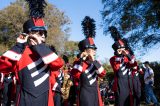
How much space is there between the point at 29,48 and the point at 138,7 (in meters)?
21.4

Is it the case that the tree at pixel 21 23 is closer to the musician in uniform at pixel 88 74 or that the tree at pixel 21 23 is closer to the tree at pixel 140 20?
the tree at pixel 140 20

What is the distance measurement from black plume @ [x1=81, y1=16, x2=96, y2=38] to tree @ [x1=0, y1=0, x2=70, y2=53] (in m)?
36.3

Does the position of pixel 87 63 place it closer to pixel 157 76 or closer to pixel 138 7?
pixel 157 76

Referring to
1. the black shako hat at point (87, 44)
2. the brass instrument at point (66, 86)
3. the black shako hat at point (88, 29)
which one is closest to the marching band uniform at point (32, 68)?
the black shako hat at point (87, 44)

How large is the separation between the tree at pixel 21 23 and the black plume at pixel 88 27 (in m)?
36.3

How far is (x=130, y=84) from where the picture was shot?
9648mm

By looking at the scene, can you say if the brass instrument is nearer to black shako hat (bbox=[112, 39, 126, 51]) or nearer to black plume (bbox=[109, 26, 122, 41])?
black plume (bbox=[109, 26, 122, 41])

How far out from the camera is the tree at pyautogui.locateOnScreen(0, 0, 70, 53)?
45.5 meters

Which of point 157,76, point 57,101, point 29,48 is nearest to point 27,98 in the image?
point 29,48

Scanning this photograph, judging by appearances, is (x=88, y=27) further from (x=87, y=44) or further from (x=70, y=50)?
(x=70, y=50)

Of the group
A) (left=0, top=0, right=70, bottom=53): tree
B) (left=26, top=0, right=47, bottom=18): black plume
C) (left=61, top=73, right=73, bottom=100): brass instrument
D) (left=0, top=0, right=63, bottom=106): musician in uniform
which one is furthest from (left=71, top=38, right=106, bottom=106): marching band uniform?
(left=0, top=0, right=70, bottom=53): tree

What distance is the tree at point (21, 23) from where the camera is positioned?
45531mm

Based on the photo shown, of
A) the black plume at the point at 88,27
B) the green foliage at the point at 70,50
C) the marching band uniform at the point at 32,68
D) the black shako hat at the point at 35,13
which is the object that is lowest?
the marching band uniform at the point at 32,68

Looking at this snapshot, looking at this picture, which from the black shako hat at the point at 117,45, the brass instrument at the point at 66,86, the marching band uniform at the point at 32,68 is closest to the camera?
the marching band uniform at the point at 32,68
